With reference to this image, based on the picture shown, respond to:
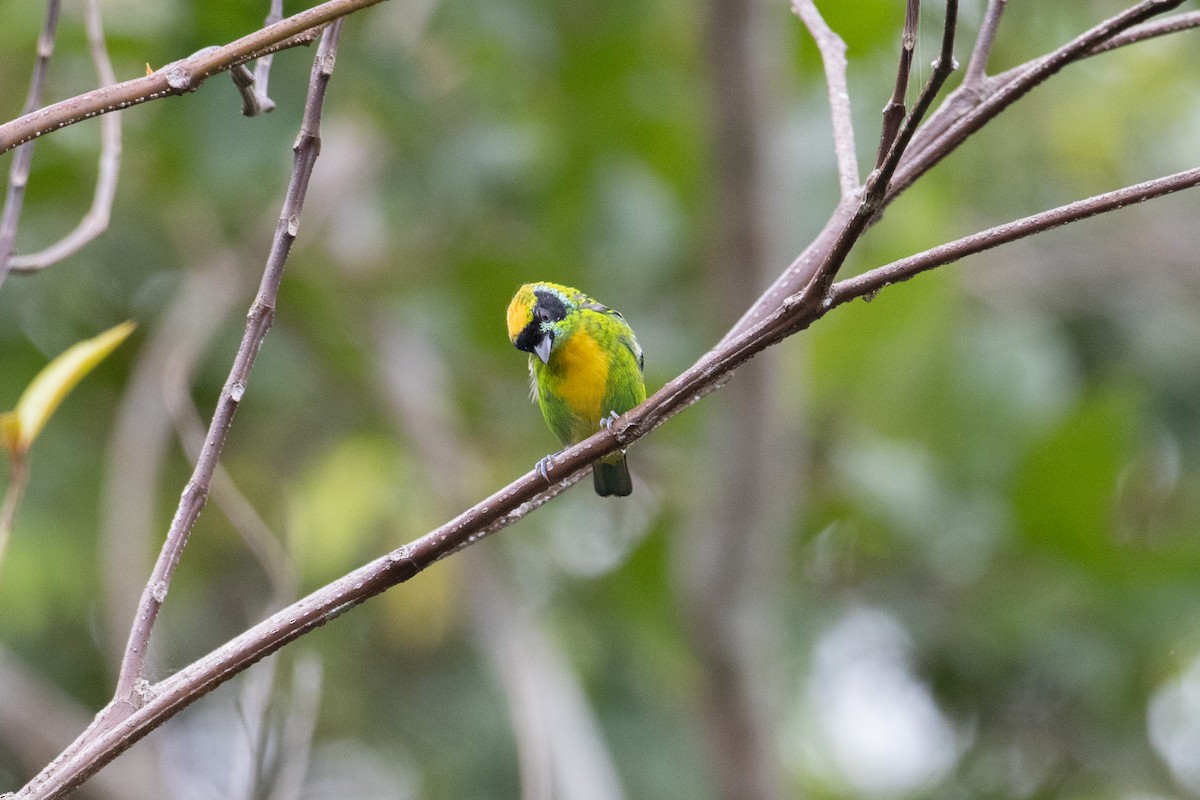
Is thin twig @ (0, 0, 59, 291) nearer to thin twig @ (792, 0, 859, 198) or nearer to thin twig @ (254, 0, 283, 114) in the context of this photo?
thin twig @ (254, 0, 283, 114)

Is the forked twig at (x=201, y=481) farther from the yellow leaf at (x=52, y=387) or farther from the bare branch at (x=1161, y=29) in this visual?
the bare branch at (x=1161, y=29)

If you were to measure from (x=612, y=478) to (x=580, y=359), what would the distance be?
0.88ft

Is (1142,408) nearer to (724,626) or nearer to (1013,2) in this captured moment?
(1013,2)

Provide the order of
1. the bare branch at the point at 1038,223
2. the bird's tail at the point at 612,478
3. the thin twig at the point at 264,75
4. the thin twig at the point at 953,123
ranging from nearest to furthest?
1. the bare branch at the point at 1038,223
2. the thin twig at the point at 953,123
3. the thin twig at the point at 264,75
4. the bird's tail at the point at 612,478

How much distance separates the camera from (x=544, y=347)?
8.90 ft

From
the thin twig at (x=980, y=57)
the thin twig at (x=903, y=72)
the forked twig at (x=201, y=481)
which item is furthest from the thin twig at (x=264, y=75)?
the thin twig at (x=980, y=57)

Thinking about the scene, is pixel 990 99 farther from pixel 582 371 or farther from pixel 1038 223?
pixel 582 371

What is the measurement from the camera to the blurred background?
3.96 m

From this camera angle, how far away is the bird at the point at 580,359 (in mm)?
2742

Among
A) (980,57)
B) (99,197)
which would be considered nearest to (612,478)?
(99,197)

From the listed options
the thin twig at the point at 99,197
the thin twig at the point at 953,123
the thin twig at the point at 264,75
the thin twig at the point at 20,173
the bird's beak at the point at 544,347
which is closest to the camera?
the thin twig at the point at 953,123

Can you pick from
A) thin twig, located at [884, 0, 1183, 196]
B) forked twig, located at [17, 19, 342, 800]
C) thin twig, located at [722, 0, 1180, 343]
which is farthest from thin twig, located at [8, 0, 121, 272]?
thin twig, located at [884, 0, 1183, 196]

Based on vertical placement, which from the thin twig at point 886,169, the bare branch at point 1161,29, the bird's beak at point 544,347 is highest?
the bird's beak at point 544,347

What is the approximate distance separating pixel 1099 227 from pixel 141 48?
12.6 feet
